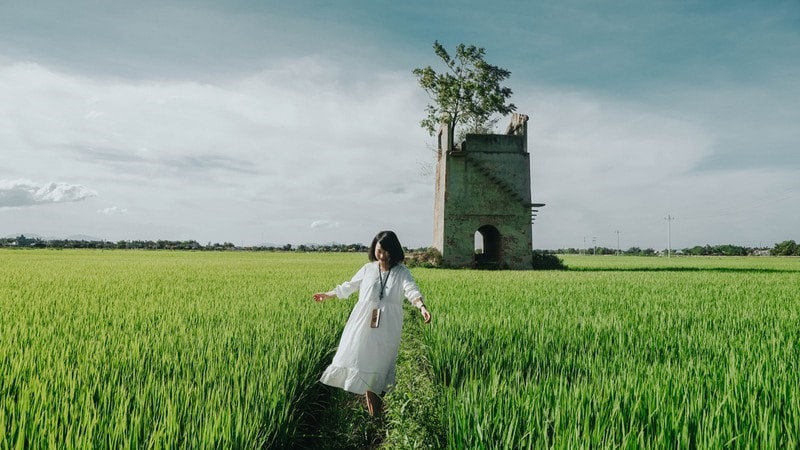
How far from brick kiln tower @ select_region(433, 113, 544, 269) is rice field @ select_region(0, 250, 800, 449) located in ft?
49.1

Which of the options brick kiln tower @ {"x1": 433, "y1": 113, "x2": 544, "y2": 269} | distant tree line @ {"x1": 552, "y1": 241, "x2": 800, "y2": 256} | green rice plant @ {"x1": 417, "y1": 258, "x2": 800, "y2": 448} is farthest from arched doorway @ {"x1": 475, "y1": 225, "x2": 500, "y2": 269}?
distant tree line @ {"x1": 552, "y1": 241, "x2": 800, "y2": 256}

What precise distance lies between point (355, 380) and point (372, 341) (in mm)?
324

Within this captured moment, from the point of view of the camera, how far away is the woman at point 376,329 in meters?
3.79

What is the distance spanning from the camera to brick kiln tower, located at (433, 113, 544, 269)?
23109 mm

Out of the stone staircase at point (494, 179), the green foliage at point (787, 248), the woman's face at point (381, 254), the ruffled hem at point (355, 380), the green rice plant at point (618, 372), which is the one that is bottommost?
the ruffled hem at point (355, 380)

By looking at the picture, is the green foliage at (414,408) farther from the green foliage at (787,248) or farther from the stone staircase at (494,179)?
the green foliage at (787,248)

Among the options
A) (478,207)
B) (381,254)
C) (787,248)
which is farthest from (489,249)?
(787,248)

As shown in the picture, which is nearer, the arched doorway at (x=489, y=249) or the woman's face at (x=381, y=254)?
the woman's face at (x=381, y=254)

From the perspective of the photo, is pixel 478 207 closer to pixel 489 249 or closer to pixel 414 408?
pixel 489 249

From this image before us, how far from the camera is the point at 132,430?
219 cm

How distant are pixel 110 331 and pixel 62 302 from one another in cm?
369

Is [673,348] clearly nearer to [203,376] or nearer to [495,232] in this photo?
Result: [203,376]

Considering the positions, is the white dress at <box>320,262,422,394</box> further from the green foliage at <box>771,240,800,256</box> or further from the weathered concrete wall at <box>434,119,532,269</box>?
the green foliage at <box>771,240,800,256</box>

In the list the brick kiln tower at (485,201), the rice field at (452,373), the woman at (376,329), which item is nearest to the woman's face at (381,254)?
the woman at (376,329)
